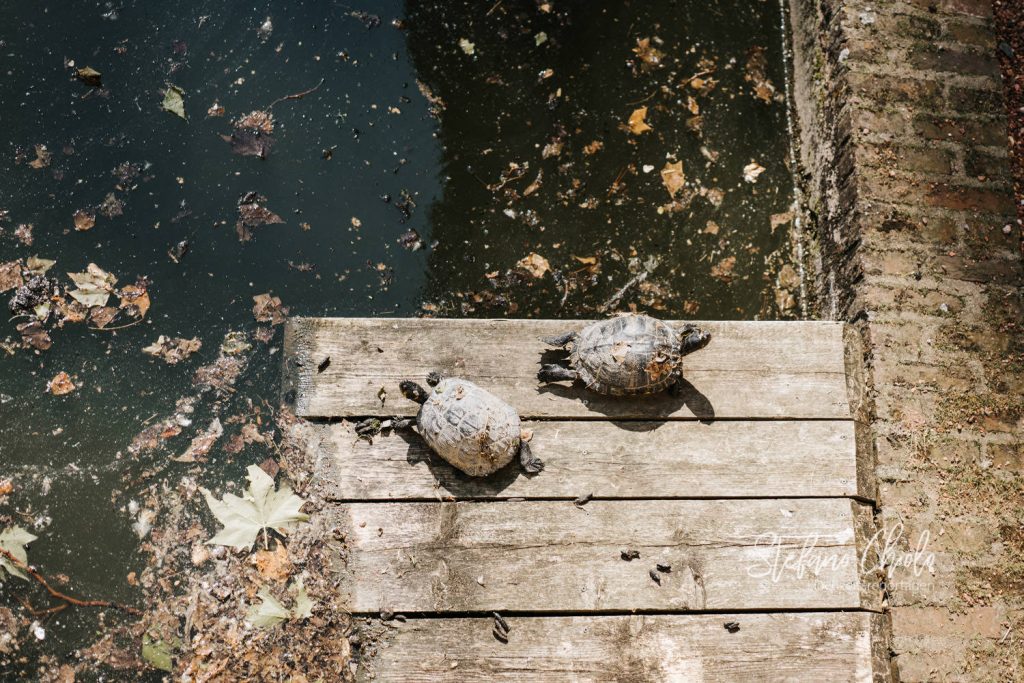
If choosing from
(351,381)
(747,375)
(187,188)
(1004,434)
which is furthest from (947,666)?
(187,188)

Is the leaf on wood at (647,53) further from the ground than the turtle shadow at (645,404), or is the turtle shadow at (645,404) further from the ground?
the leaf on wood at (647,53)

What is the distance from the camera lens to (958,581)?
8.21ft

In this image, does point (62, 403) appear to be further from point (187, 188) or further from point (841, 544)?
point (841, 544)

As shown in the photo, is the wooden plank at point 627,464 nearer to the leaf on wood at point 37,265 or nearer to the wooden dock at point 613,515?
the wooden dock at point 613,515

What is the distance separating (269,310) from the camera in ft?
9.97

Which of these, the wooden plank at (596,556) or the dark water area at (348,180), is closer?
the wooden plank at (596,556)

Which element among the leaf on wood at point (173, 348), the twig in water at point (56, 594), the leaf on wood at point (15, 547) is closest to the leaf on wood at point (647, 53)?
the leaf on wood at point (173, 348)

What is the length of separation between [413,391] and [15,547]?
6.61 feet

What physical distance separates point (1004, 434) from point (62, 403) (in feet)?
13.6

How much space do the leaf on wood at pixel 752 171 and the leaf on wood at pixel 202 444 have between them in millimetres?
2886

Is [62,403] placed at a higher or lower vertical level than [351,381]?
lower

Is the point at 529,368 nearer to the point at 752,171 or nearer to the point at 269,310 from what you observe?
the point at 269,310

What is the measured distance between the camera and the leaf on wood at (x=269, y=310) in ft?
9.94

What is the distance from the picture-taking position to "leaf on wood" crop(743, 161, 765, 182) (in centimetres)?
328
